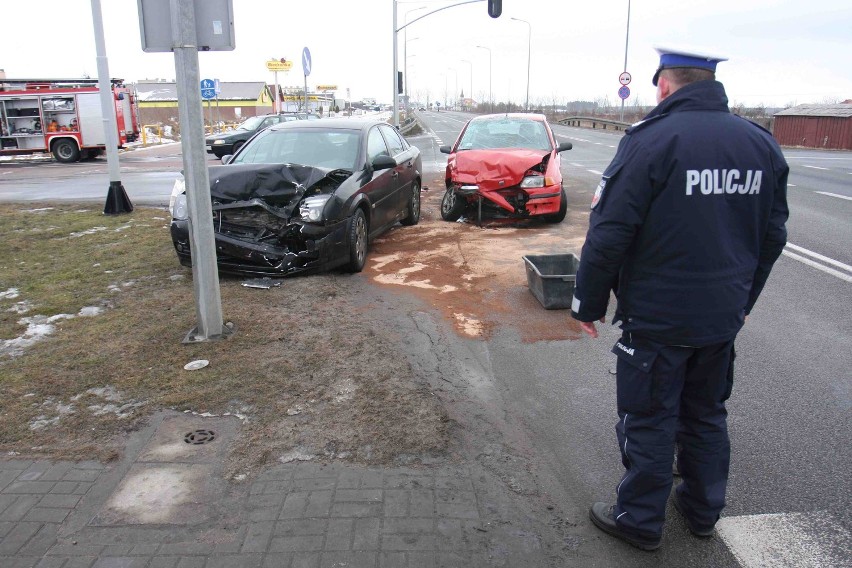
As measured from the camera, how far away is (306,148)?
319 inches

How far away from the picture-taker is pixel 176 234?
691cm

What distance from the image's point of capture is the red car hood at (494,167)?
976cm

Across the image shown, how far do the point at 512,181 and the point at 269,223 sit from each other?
13.8 feet

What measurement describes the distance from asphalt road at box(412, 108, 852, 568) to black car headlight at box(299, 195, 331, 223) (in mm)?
2446

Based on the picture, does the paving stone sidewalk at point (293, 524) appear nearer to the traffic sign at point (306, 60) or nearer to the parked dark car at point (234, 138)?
the traffic sign at point (306, 60)

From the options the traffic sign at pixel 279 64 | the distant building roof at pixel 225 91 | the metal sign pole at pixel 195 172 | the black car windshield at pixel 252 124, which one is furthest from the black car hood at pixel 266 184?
the distant building roof at pixel 225 91

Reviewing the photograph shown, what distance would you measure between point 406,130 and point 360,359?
3347 cm

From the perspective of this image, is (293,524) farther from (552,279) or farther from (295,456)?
(552,279)

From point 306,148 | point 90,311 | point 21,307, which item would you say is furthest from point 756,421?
point 21,307

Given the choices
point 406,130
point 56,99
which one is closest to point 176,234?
point 56,99

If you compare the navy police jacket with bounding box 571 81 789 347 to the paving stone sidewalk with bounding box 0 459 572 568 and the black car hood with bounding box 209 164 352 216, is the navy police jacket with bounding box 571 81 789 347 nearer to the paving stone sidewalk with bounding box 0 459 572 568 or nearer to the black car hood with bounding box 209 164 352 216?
the paving stone sidewalk with bounding box 0 459 572 568

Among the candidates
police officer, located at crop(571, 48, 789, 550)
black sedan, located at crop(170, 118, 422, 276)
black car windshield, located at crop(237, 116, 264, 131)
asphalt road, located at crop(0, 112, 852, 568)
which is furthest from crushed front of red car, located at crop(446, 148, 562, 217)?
black car windshield, located at crop(237, 116, 264, 131)

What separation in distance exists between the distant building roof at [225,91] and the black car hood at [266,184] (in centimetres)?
7012

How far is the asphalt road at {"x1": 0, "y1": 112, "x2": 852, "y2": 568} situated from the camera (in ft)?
9.48
